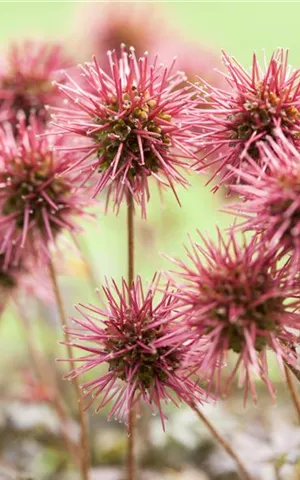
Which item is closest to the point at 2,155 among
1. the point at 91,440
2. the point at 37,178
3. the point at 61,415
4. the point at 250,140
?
the point at 37,178

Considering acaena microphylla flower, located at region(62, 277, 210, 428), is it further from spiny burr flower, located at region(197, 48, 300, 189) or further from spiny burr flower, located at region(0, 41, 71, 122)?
spiny burr flower, located at region(0, 41, 71, 122)

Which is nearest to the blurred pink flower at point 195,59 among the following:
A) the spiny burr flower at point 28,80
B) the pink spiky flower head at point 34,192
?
the spiny burr flower at point 28,80

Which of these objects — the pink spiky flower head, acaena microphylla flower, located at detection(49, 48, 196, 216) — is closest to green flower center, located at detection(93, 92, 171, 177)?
acaena microphylla flower, located at detection(49, 48, 196, 216)

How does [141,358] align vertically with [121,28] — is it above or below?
below

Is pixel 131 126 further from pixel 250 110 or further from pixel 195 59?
pixel 195 59

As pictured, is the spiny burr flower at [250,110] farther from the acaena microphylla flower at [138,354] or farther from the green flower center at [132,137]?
the acaena microphylla flower at [138,354]

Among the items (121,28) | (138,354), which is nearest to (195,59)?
(121,28)

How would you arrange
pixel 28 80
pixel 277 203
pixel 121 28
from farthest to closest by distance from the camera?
pixel 121 28
pixel 28 80
pixel 277 203
